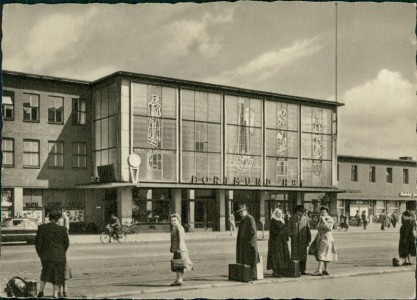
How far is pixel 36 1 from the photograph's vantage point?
31.9ft

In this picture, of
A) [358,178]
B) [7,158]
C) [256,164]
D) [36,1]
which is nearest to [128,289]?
[36,1]

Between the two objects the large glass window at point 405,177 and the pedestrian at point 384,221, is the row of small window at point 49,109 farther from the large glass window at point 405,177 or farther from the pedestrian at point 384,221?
the large glass window at point 405,177

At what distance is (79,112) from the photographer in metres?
42.8

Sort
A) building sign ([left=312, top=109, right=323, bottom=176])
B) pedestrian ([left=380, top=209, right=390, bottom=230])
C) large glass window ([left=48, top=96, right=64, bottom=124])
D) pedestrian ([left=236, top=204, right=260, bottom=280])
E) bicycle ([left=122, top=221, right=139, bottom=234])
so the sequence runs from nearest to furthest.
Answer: pedestrian ([left=236, top=204, right=260, bottom=280]) → bicycle ([left=122, top=221, right=139, bottom=234]) → large glass window ([left=48, top=96, right=64, bottom=124]) → pedestrian ([left=380, top=209, right=390, bottom=230]) → building sign ([left=312, top=109, right=323, bottom=176])

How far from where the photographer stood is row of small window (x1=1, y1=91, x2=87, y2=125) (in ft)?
129

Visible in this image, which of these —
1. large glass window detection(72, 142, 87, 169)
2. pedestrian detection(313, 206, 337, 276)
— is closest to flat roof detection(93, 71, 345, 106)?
large glass window detection(72, 142, 87, 169)

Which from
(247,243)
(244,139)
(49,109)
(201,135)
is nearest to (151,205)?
(201,135)

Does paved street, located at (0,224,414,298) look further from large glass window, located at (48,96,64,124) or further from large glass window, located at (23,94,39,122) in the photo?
large glass window, located at (48,96,64,124)

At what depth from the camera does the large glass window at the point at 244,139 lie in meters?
45.1

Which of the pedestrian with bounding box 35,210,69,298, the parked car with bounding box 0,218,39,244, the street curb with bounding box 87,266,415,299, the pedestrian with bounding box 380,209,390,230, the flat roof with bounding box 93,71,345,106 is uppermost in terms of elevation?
the flat roof with bounding box 93,71,345,106

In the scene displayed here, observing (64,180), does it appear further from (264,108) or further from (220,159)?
(264,108)

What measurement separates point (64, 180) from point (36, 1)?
33449 mm

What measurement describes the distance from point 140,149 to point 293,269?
26.6 m

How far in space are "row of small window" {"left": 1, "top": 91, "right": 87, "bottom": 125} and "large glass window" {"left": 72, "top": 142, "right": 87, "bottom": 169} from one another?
1.64 m
